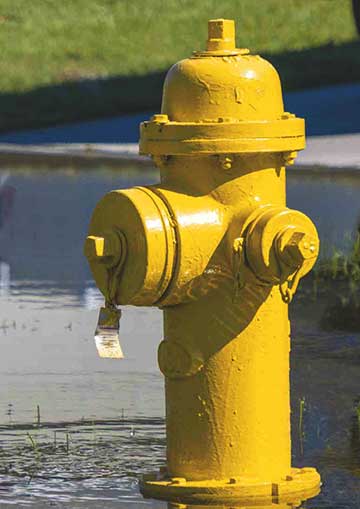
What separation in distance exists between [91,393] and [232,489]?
1.98 metres

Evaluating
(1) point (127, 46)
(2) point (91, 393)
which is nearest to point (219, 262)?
(2) point (91, 393)

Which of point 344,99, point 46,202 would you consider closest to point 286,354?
point 46,202

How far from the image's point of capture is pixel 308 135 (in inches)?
682

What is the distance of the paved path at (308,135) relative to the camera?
52.0 ft

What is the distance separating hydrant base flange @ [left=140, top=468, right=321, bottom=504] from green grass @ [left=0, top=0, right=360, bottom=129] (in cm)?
1472

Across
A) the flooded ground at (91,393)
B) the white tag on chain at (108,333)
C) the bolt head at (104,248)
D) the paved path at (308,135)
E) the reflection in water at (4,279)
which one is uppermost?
the paved path at (308,135)

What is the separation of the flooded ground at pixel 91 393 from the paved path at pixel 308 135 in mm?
5138

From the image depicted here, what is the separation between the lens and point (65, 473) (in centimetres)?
483

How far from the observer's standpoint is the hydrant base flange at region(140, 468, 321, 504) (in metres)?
4.19

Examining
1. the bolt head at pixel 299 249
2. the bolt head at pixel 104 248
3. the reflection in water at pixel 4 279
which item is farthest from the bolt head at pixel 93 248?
the reflection in water at pixel 4 279

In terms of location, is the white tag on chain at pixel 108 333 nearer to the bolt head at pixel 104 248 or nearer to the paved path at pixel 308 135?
the bolt head at pixel 104 248

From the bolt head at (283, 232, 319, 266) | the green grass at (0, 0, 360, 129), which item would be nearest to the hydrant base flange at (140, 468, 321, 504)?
the bolt head at (283, 232, 319, 266)

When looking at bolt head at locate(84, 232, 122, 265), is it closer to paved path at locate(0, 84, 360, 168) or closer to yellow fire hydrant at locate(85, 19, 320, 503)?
yellow fire hydrant at locate(85, 19, 320, 503)

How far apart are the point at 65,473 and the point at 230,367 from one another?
83cm
